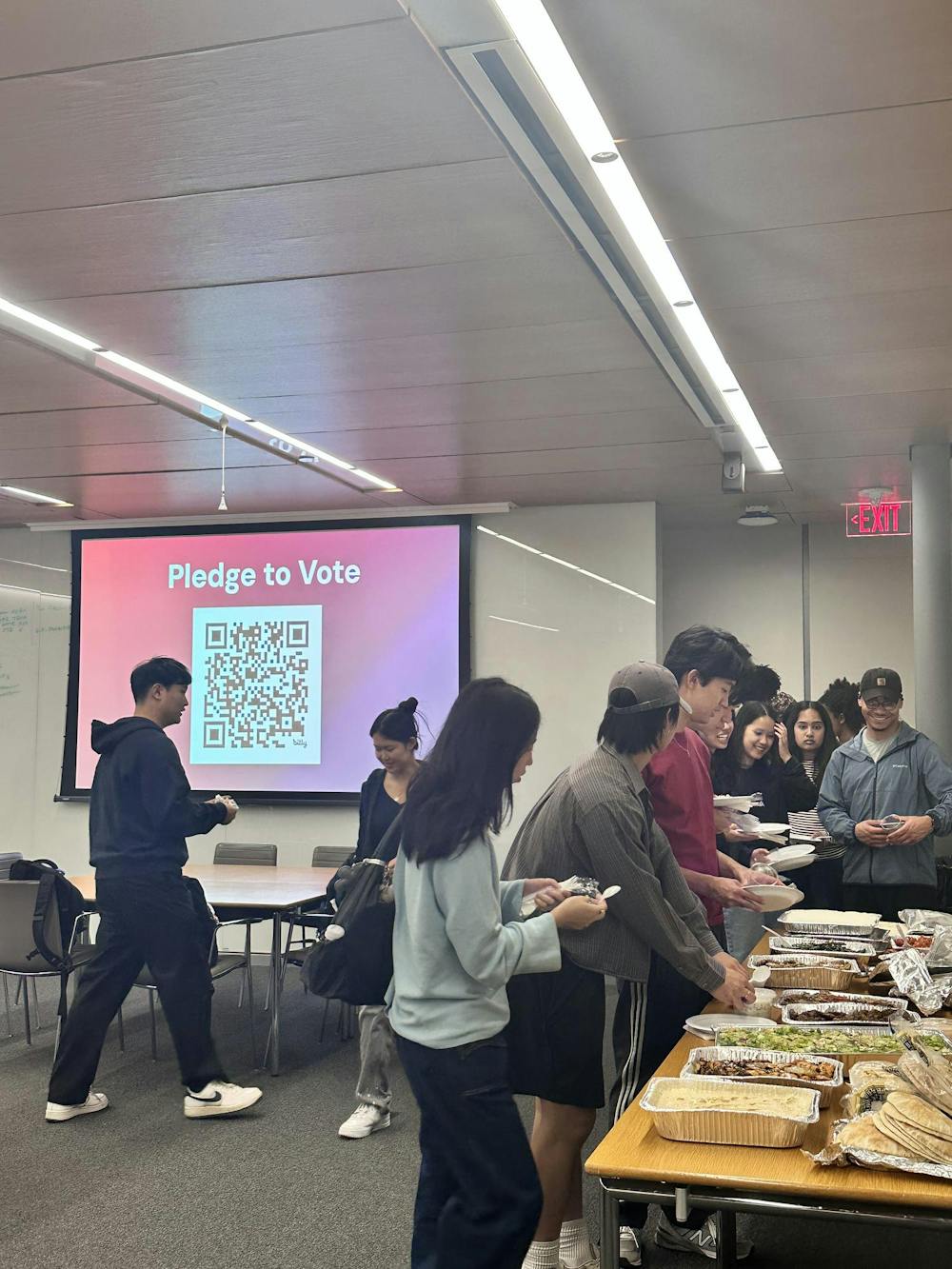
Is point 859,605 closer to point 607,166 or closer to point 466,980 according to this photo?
point 607,166

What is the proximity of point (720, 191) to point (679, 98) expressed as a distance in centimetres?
52

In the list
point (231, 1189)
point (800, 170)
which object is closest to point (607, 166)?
point (800, 170)

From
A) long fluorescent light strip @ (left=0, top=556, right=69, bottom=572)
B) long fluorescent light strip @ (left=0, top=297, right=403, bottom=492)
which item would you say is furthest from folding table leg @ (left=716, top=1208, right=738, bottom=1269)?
long fluorescent light strip @ (left=0, top=556, right=69, bottom=572)

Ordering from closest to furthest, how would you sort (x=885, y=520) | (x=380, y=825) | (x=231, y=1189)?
(x=231, y=1189), (x=380, y=825), (x=885, y=520)

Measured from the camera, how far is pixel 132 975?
4.86m

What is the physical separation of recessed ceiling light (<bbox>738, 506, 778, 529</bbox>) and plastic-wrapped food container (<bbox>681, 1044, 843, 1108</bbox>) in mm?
5548

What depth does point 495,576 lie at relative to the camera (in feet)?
26.2

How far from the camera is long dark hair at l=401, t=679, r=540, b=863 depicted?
7.99 ft

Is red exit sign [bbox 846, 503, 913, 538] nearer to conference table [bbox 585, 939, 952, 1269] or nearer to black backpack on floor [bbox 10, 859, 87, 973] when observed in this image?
black backpack on floor [bbox 10, 859, 87, 973]

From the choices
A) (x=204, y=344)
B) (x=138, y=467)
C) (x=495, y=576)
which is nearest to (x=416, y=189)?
(x=204, y=344)

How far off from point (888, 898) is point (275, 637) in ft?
14.7

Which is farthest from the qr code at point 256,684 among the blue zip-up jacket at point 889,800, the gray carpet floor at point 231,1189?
the blue zip-up jacket at point 889,800

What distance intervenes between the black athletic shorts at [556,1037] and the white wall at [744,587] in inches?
231

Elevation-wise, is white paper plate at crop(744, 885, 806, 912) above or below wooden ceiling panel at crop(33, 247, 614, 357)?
below
